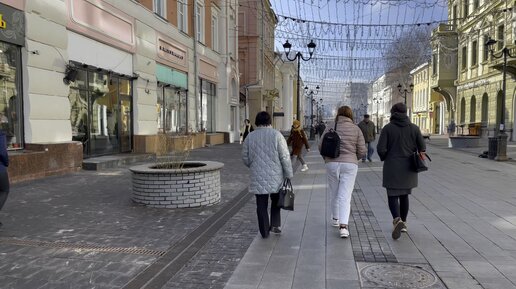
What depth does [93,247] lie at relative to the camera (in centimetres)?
516

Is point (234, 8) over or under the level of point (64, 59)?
over

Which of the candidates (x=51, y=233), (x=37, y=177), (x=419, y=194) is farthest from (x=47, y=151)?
(x=419, y=194)

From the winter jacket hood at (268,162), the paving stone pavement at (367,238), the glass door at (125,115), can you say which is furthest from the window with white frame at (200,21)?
the winter jacket hood at (268,162)

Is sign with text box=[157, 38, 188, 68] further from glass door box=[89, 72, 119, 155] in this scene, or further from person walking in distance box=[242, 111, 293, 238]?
person walking in distance box=[242, 111, 293, 238]

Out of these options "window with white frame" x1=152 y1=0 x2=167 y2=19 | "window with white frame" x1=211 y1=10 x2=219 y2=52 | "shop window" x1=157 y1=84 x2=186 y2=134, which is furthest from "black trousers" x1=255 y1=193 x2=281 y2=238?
"window with white frame" x1=211 y1=10 x2=219 y2=52

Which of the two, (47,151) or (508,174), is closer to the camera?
(47,151)

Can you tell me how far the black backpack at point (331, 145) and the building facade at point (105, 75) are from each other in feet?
23.2

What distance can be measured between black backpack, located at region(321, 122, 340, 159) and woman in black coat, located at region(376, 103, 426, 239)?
1.95ft

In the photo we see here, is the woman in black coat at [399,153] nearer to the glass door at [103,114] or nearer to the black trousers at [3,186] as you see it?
the black trousers at [3,186]

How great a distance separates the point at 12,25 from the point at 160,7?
10.0 m

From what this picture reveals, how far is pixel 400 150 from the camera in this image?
5656mm

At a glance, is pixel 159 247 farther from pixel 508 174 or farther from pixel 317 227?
pixel 508 174

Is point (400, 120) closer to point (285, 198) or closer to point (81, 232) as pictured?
point (285, 198)

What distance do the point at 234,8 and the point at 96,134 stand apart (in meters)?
19.9
